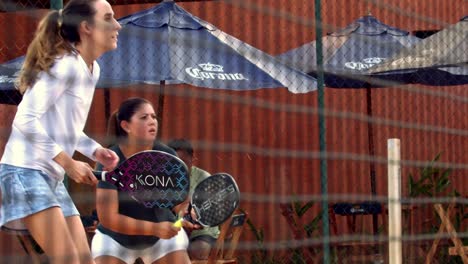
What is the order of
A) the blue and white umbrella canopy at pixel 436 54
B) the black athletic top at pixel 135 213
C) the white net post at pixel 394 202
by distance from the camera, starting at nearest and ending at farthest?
the black athletic top at pixel 135 213, the white net post at pixel 394 202, the blue and white umbrella canopy at pixel 436 54

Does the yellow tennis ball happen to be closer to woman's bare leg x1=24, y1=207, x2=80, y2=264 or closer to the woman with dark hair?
the woman with dark hair

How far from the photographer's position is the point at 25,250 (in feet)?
15.3

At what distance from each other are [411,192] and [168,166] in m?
5.02

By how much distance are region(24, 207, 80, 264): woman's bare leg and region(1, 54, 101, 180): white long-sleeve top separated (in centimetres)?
15

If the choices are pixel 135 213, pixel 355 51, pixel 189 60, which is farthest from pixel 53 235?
pixel 355 51

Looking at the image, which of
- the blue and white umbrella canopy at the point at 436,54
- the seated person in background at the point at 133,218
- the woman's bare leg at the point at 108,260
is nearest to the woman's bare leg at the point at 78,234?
the seated person in background at the point at 133,218

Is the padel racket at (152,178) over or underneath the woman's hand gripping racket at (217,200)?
over

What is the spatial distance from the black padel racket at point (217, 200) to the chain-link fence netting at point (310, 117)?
20cm

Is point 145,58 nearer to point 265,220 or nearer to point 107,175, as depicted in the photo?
point 107,175

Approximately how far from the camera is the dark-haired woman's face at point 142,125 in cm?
489

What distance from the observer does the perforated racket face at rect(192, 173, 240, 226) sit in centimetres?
484

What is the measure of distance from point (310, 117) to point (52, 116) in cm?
444

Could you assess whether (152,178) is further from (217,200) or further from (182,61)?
(182,61)

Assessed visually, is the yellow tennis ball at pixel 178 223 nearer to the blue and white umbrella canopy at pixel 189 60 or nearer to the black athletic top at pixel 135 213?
the black athletic top at pixel 135 213
